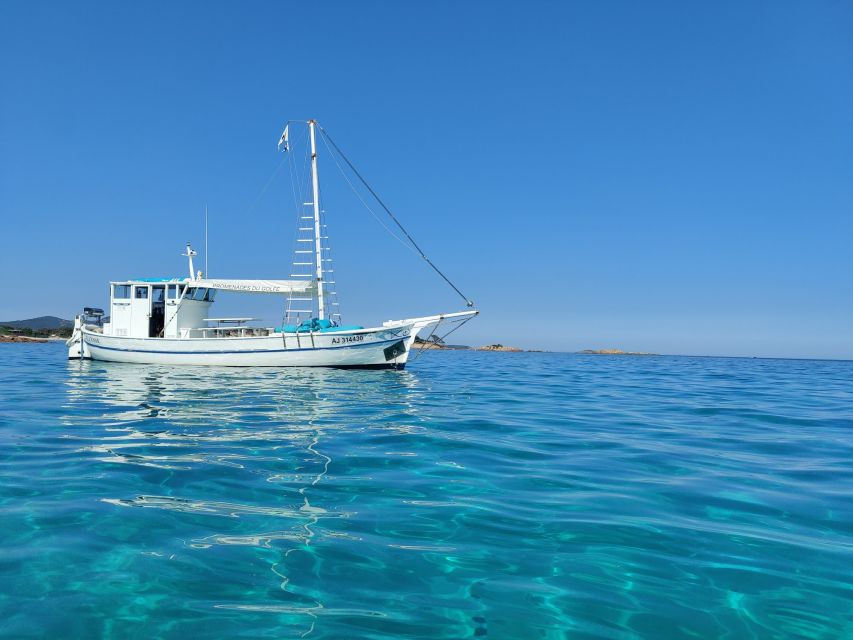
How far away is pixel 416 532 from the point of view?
178 inches

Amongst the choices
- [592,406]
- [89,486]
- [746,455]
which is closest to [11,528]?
[89,486]

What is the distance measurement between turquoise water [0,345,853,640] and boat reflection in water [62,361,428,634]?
0.03 m

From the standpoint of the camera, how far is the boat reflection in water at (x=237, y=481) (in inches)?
145

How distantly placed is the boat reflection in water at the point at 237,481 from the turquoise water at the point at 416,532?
31mm

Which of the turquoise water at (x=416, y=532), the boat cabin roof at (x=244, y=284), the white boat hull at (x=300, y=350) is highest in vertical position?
the boat cabin roof at (x=244, y=284)

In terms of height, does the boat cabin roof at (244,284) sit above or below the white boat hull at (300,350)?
above

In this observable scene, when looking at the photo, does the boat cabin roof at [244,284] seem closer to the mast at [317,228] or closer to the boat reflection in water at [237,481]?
the mast at [317,228]

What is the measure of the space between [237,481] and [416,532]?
2413 millimetres

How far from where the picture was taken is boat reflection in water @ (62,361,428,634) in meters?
3.68

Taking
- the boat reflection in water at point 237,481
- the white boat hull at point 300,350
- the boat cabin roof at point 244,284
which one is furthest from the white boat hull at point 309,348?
the boat reflection in water at point 237,481

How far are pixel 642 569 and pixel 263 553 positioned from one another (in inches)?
109

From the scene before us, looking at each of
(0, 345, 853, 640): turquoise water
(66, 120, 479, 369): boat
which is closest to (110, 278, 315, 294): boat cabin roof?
(66, 120, 479, 369): boat

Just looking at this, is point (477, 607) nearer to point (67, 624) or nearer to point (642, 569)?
point (642, 569)

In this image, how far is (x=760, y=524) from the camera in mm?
4926
